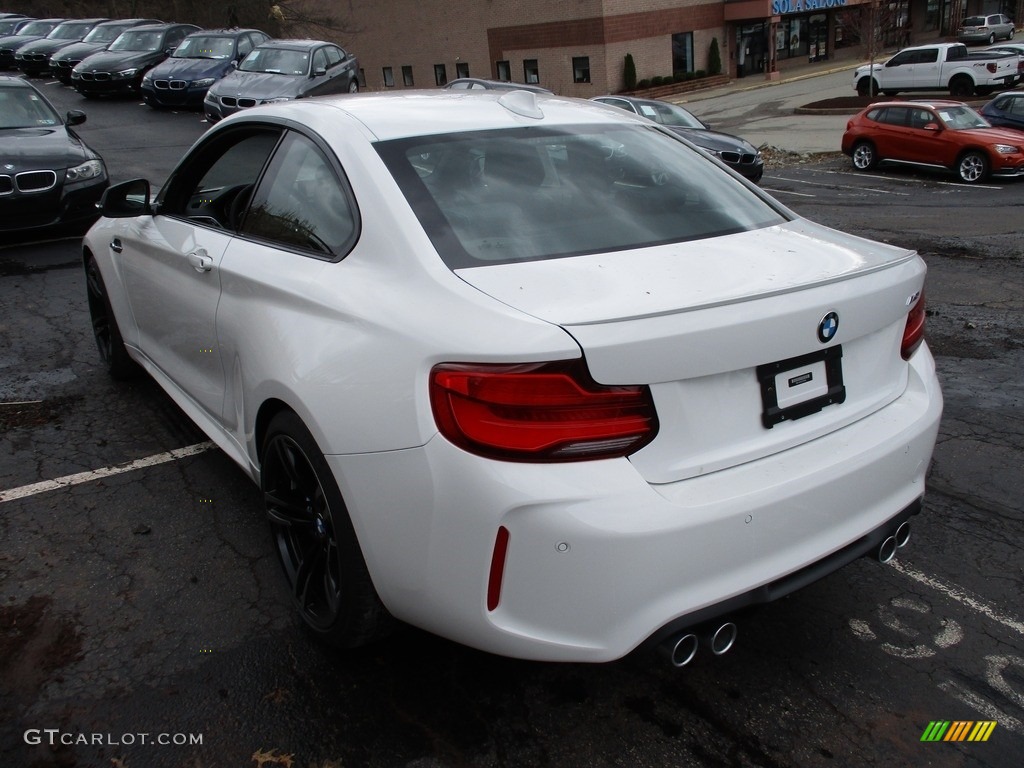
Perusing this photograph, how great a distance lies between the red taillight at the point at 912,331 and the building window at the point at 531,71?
42111 mm

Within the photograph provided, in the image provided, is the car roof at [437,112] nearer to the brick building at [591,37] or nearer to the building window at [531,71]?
the brick building at [591,37]

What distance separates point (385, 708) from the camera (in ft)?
9.29

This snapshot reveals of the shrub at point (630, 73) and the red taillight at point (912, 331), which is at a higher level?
the red taillight at point (912, 331)

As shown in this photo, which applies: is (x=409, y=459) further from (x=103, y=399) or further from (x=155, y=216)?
(x=103, y=399)

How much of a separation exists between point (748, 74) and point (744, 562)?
49.6 metres

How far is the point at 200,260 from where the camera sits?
369cm

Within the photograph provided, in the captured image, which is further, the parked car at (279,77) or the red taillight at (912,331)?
the parked car at (279,77)

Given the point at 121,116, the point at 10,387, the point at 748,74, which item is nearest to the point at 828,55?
the point at 748,74

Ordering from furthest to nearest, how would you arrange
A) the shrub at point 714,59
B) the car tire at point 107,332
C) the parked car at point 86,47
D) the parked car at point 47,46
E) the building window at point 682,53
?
the shrub at point 714,59, the building window at point 682,53, the parked car at point 47,46, the parked car at point 86,47, the car tire at point 107,332

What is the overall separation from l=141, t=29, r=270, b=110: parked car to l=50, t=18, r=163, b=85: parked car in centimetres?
528

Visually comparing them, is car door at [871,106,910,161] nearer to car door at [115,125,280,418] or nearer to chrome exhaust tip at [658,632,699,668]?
car door at [115,125,280,418]

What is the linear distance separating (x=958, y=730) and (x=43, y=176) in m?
9.84

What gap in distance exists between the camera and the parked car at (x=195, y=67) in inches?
827

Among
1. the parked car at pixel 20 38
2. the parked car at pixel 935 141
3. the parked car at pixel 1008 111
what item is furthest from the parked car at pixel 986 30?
the parked car at pixel 20 38
